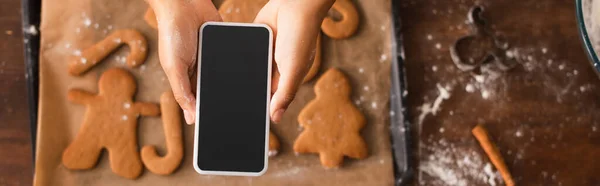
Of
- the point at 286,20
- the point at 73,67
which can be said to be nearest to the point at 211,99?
the point at 286,20

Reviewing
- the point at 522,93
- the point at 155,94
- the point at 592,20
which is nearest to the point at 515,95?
the point at 522,93

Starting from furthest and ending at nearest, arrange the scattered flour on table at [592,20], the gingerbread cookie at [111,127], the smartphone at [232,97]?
the gingerbread cookie at [111,127], the scattered flour on table at [592,20], the smartphone at [232,97]

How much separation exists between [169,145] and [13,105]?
0.35m

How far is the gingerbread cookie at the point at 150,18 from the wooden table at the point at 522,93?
536 millimetres

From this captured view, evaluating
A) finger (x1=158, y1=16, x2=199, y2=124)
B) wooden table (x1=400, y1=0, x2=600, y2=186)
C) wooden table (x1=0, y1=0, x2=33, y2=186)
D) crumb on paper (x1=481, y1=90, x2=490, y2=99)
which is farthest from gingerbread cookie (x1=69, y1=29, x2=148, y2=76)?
crumb on paper (x1=481, y1=90, x2=490, y2=99)

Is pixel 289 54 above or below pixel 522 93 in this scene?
above

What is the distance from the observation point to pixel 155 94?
3.96 ft

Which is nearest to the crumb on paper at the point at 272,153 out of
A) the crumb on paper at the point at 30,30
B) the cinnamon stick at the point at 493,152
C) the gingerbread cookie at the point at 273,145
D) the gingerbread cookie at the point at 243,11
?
the gingerbread cookie at the point at 273,145

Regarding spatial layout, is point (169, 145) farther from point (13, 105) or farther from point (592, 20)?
point (592, 20)

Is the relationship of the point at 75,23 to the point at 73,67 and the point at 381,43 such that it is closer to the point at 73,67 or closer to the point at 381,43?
the point at 73,67

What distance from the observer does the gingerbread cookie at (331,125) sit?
3.92ft

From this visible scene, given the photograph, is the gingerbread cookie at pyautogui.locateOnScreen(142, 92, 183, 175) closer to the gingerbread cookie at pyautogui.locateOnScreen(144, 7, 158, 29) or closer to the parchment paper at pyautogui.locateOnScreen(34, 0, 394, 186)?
the parchment paper at pyautogui.locateOnScreen(34, 0, 394, 186)

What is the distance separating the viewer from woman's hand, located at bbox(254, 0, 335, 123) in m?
0.98

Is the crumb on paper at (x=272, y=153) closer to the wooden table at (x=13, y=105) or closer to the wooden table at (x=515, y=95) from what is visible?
the wooden table at (x=515, y=95)
